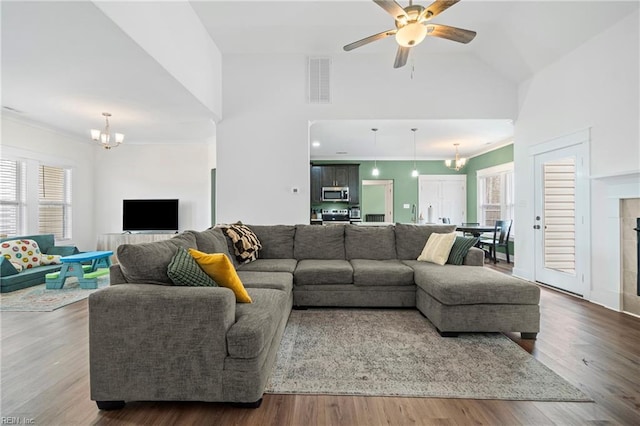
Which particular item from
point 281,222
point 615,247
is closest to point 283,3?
point 281,222

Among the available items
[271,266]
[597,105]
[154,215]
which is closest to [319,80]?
[271,266]

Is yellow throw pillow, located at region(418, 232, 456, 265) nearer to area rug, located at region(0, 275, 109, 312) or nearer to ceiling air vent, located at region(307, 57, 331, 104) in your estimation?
ceiling air vent, located at region(307, 57, 331, 104)

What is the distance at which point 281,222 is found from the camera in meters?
5.35

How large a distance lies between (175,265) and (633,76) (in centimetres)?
472

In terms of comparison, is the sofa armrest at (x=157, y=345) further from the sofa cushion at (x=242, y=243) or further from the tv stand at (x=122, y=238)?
the tv stand at (x=122, y=238)

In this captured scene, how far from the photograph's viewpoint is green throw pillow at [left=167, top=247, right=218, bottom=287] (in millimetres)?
1967

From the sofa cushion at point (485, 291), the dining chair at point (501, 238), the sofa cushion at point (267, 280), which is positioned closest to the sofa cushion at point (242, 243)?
the sofa cushion at point (267, 280)

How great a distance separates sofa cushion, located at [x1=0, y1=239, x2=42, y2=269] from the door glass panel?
778 centimetres

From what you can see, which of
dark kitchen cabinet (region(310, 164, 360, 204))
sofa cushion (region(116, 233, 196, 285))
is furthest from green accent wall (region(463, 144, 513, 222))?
sofa cushion (region(116, 233, 196, 285))

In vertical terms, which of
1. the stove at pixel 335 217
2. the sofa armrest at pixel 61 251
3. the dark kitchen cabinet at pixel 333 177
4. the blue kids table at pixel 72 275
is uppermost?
the dark kitchen cabinet at pixel 333 177

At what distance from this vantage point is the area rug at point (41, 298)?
3.67m

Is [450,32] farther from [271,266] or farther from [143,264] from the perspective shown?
[143,264]

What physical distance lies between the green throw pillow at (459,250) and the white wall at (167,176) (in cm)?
550

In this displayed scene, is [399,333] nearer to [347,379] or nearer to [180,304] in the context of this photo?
[347,379]
